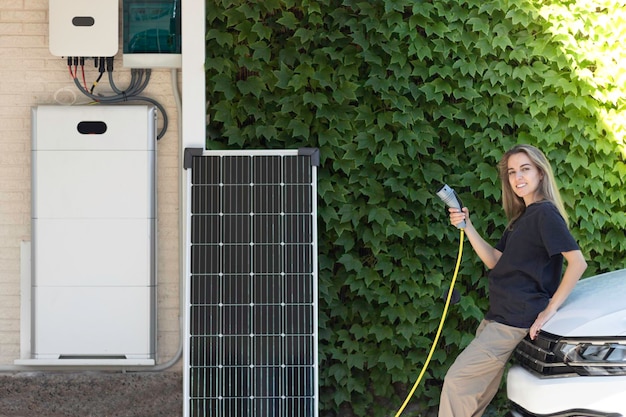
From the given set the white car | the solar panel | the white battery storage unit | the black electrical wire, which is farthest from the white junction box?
the white car

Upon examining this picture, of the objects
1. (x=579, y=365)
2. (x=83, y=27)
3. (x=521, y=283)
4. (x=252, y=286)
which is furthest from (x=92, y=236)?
(x=579, y=365)

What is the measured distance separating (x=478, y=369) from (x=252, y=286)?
1423 mm

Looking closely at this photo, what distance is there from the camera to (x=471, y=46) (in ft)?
17.9

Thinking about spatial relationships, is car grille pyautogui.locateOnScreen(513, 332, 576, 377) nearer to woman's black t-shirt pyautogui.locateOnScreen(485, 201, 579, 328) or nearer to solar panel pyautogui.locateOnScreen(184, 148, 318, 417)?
woman's black t-shirt pyautogui.locateOnScreen(485, 201, 579, 328)

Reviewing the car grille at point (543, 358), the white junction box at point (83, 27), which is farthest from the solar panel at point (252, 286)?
the car grille at point (543, 358)

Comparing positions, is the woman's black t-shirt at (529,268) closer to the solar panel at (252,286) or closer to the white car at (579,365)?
the white car at (579,365)

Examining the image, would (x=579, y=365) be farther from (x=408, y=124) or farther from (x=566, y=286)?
(x=408, y=124)

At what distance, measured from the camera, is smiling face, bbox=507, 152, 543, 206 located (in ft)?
13.7

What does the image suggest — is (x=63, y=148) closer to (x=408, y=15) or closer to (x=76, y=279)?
(x=76, y=279)

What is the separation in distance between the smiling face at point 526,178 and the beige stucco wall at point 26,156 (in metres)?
2.38

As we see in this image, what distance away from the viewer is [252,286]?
487 cm

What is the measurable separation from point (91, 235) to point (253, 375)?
1437 millimetres

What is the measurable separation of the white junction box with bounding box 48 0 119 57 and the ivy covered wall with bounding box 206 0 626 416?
62cm

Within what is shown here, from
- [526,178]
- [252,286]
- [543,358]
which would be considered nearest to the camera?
[543,358]
